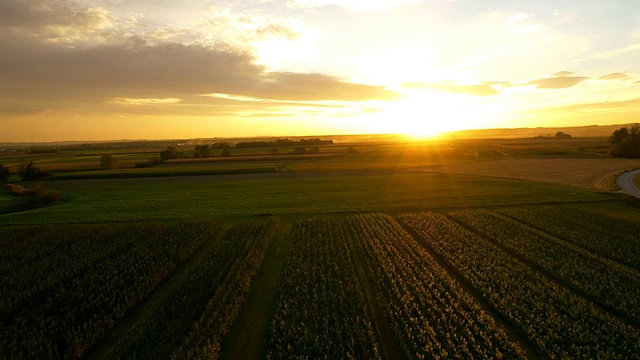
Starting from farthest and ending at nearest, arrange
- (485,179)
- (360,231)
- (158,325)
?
(485,179) < (360,231) < (158,325)

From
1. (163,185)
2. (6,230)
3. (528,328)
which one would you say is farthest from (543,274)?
(163,185)

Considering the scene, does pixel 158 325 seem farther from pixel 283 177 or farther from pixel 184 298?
pixel 283 177

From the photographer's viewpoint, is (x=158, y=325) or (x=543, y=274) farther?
(x=543, y=274)

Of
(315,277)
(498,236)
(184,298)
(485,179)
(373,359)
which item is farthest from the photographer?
(485,179)

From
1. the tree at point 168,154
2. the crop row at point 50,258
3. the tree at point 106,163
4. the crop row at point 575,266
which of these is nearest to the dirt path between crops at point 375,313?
the crop row at point 575,266

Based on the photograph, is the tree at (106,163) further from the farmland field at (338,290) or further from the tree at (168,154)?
the farmland field at (338,290)

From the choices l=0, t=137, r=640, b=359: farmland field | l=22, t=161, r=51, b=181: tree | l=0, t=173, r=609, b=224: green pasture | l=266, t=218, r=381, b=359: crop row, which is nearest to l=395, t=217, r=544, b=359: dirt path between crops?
l=0, t=137, r=640, b=359: farmland field

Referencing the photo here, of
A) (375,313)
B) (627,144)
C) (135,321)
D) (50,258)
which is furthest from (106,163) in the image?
(627,144)
